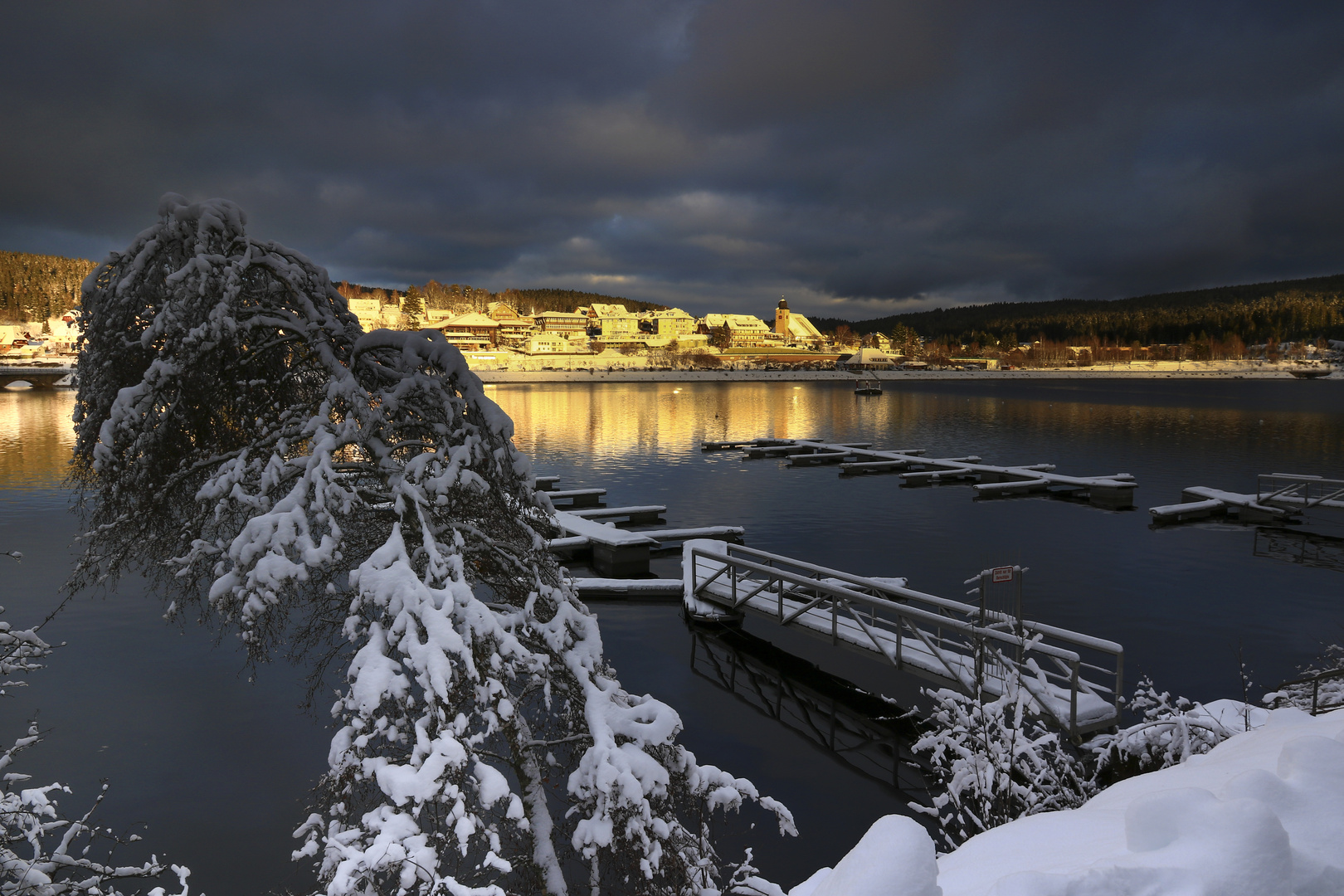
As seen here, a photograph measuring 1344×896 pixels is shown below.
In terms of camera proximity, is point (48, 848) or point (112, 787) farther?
point (112, 787)

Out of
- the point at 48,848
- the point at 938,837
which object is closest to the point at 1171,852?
the point at 938,837

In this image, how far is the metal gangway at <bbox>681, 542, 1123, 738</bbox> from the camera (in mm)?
10961

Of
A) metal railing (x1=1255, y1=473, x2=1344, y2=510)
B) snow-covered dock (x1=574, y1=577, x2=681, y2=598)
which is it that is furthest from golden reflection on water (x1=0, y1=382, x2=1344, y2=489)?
snow-covered dock (x1=574, y1=577, x2=681, y2=598)

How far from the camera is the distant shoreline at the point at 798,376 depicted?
165 m

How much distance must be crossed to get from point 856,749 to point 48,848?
12.6 metres

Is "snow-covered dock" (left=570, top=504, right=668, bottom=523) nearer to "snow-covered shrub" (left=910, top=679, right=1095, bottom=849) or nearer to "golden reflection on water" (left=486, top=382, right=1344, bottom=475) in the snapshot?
"golden reflection on water" (left=486, top=382, right=1344, bottom=475)

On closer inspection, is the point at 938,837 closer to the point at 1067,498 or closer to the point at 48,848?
the point at 48,848

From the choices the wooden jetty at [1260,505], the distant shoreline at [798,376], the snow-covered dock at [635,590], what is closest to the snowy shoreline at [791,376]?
the distant shoreline at [798,376]

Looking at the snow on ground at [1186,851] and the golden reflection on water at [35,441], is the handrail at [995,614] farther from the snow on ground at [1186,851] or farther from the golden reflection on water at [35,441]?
the golden reflection on water at [35,441]

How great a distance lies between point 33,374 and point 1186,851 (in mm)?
155796

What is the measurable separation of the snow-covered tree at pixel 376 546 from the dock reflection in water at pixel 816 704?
7.04 meters

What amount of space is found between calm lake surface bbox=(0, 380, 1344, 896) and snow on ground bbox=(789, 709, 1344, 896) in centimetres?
860

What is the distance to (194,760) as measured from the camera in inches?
484

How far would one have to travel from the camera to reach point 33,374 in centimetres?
11712
